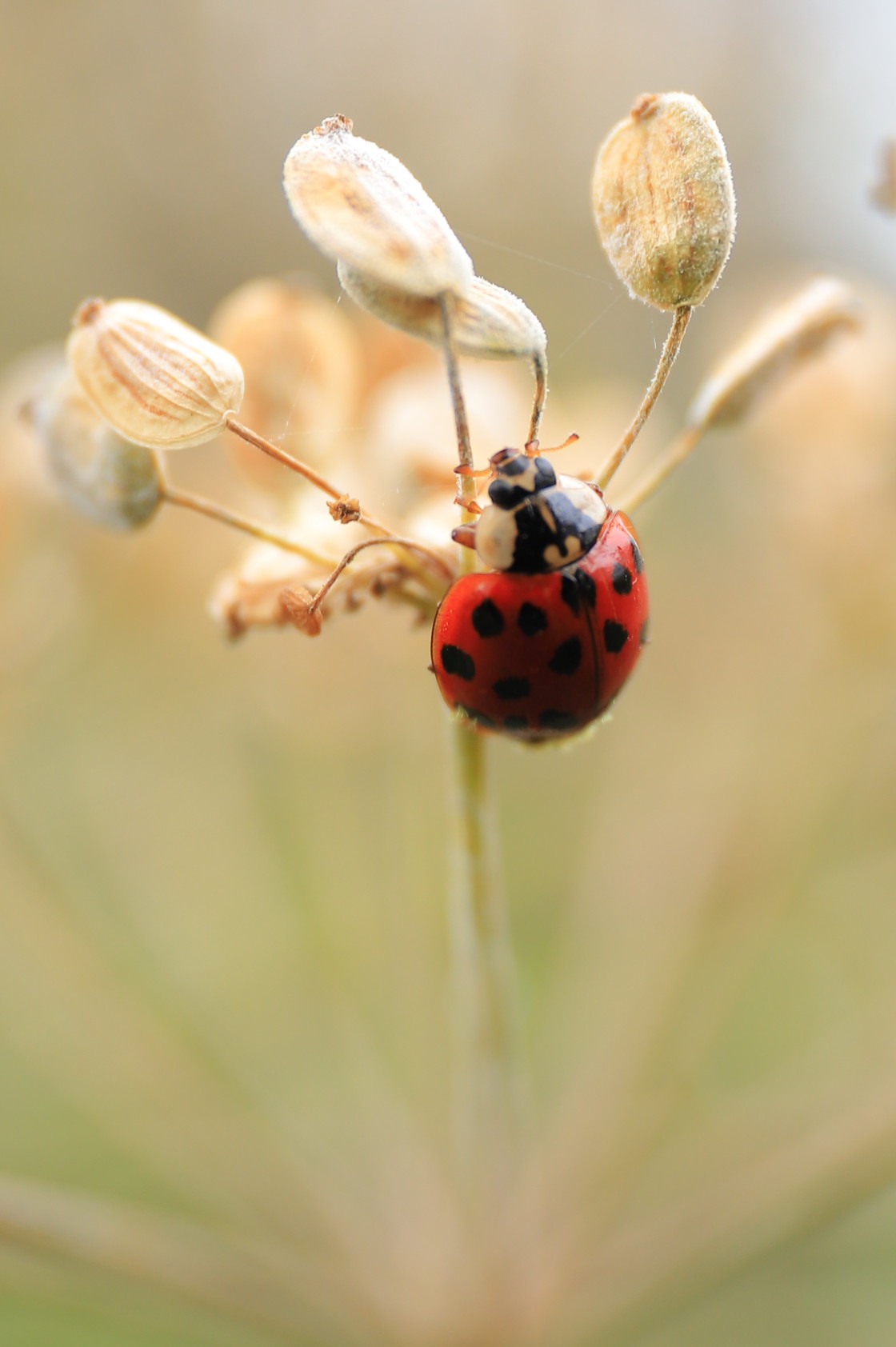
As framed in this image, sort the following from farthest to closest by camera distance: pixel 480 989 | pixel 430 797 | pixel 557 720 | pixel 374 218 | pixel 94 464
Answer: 1. pixel 430 797
2. pixel 480 989
3. pixel 94 464
4. pixel 557 720
5. pixel 374 218

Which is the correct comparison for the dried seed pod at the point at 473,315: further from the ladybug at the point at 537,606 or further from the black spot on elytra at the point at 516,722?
the black spot on elytra at the point at 516,722

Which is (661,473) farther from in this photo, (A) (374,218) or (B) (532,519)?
(A) (374,218)

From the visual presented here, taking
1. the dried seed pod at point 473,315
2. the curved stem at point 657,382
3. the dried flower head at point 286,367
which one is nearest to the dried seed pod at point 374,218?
the dried seed pod at point 473,315

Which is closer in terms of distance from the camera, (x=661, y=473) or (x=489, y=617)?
(x=489, y=617)

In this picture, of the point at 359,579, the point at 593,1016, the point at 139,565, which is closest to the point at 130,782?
the point at 139,565

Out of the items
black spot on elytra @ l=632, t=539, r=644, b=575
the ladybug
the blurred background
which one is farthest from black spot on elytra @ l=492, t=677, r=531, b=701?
the blurred background

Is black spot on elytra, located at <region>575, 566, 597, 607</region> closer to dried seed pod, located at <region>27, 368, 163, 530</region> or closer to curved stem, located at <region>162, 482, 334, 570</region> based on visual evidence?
curved stem, located at <region>162, 482, 334, 570</region>

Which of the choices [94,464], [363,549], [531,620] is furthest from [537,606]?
[94,464]
